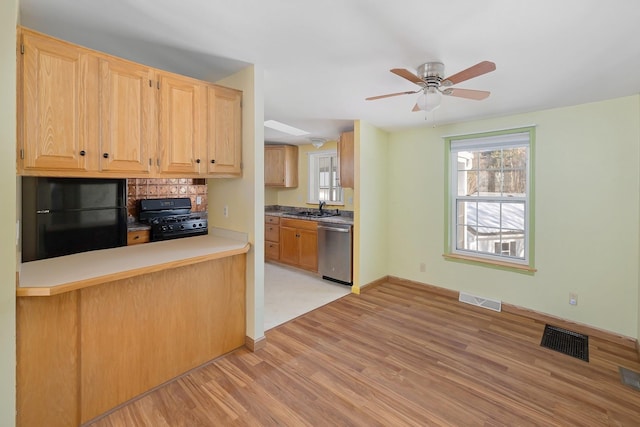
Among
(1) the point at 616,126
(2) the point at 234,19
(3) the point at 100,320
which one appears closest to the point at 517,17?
(2) the point at 234,19

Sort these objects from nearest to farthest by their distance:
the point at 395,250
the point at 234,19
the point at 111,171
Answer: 1. the point at 234,19
2. the point at 111,171
3. the point at 395,250

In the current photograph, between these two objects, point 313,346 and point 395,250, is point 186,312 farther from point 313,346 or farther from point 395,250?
point 395,250

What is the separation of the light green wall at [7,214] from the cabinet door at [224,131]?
1.15 metres

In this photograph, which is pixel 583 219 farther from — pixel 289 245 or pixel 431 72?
pixel 289 245

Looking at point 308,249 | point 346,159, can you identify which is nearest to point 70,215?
point 308,249

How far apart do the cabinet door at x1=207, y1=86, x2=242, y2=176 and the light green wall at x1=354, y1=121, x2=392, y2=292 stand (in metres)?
1.84

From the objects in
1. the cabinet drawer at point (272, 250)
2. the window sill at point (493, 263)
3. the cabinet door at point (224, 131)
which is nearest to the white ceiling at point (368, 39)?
the cabinet door at point (224, 131)

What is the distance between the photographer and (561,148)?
3.14 metres

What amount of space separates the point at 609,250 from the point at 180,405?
13.0ft

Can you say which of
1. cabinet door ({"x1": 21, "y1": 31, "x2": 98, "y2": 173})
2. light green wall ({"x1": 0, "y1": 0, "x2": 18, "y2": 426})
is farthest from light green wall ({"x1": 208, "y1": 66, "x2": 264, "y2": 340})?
light green wall ({"x1": 0, "y1": 0, "x2": 18, "y2": 426})

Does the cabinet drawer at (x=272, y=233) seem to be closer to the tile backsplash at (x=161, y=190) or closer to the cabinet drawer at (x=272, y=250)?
the cabinet drawer at (x=272, y=250)

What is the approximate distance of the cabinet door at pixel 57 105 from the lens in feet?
5.07

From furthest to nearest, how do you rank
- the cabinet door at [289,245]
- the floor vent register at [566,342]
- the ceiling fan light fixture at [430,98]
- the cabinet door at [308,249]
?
1. the cabinet door at [289,245]
2. the cabinet door at [308,249]
3. the floor vent register at [566,342]
4. the ceiling fan light fixture at [430,98]

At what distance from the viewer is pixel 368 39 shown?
1873mm
